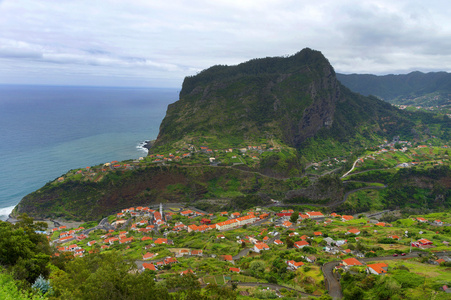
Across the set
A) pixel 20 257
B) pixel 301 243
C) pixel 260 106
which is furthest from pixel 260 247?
pixel 260 106

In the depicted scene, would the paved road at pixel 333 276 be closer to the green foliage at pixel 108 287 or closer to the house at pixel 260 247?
the house at pixel 260 247

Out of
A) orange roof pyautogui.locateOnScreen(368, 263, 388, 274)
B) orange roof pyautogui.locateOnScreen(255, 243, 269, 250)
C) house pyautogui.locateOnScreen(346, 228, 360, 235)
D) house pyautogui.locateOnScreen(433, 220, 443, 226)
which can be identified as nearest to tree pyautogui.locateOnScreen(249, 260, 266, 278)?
orange roof pyautogui.locateOnScreen(255, 243, 269, 250)

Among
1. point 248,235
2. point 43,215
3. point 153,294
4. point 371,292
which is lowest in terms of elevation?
point 43,215

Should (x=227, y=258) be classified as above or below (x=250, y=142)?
below

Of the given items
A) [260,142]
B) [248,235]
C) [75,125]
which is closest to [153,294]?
[248,235]

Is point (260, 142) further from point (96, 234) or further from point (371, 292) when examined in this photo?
point (371, 292)

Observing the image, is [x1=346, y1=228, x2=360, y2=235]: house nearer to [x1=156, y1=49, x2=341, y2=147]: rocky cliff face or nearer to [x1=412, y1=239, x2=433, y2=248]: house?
[x1=412, y1=239, x2=433, y2=248]: house

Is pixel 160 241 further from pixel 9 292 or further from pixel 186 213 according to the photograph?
pixel 9 292
